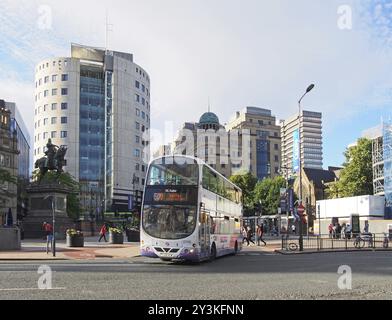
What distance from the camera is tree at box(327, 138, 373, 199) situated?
265ft

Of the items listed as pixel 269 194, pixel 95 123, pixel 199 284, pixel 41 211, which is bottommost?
pixel 199 284

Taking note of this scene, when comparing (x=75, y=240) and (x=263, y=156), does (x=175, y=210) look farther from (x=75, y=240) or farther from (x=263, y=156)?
(x=263, y=156)

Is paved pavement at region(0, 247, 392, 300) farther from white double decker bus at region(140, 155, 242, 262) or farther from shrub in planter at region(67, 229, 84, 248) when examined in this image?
shrub in planter at region(67, 229, 84, 248)

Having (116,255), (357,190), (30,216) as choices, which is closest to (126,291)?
(116,255)

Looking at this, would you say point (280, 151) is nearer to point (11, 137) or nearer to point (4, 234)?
point (11, 137)

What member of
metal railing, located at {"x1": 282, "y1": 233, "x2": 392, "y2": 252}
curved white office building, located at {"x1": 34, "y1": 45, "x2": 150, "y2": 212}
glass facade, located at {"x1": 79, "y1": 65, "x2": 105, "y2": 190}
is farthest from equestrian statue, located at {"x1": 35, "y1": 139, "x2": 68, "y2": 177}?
glass facade, located at {"x1": 79, "y1": 65, "x2": 105, "y2": 190}

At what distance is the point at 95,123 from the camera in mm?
112938

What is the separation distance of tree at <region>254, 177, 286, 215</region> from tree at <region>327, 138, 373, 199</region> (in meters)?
17.5

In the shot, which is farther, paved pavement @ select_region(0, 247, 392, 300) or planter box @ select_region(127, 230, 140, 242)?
planter box @ select_region(127, 230, 140, 242)

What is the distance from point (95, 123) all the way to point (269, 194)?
135ft

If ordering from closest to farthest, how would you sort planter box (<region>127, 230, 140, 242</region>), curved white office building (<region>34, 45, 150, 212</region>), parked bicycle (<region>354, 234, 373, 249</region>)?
1. parked bicycle (<region>354, 234, 373, 249</region>)
2. planter box (<region>127, 230, 140, 242</region>)
3. curved white office building (<region>34, 45, 150, 212</region>)

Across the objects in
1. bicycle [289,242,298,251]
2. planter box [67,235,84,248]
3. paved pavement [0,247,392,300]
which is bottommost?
bicycle [289,242,298,251]

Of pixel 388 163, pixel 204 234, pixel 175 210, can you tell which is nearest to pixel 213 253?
pixel 204 234
